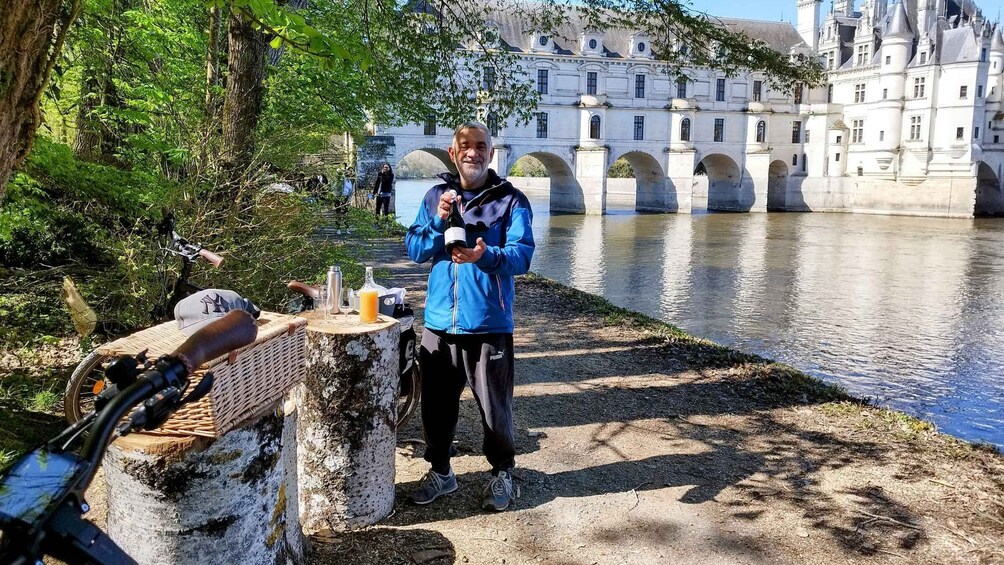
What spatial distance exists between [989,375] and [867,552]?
8338 mm

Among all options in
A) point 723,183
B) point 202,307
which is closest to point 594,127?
point 723,183

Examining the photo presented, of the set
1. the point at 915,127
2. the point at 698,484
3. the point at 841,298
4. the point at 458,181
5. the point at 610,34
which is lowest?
the point at 841,298

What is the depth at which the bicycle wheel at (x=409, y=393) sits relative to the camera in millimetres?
4656

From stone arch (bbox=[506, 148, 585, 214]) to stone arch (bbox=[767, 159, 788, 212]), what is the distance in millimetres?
17905

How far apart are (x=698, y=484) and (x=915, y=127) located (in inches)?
2419

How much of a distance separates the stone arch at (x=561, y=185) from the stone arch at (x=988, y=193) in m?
31.4

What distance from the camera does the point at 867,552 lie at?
3.51 metres

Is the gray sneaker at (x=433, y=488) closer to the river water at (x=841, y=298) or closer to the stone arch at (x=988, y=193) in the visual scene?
the river water at (x=841, y=298)

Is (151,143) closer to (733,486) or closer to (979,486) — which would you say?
(733,486)

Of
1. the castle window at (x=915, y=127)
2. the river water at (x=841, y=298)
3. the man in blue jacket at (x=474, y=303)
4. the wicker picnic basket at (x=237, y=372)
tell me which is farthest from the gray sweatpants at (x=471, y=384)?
the castle window at (x=915, y=127)

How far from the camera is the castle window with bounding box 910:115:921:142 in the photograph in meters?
55.6

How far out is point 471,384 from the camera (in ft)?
12.6

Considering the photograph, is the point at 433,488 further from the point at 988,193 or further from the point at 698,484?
the point at 988,193

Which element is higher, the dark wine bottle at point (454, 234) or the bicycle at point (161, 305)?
the dark wine bottle at point (454, 234)
